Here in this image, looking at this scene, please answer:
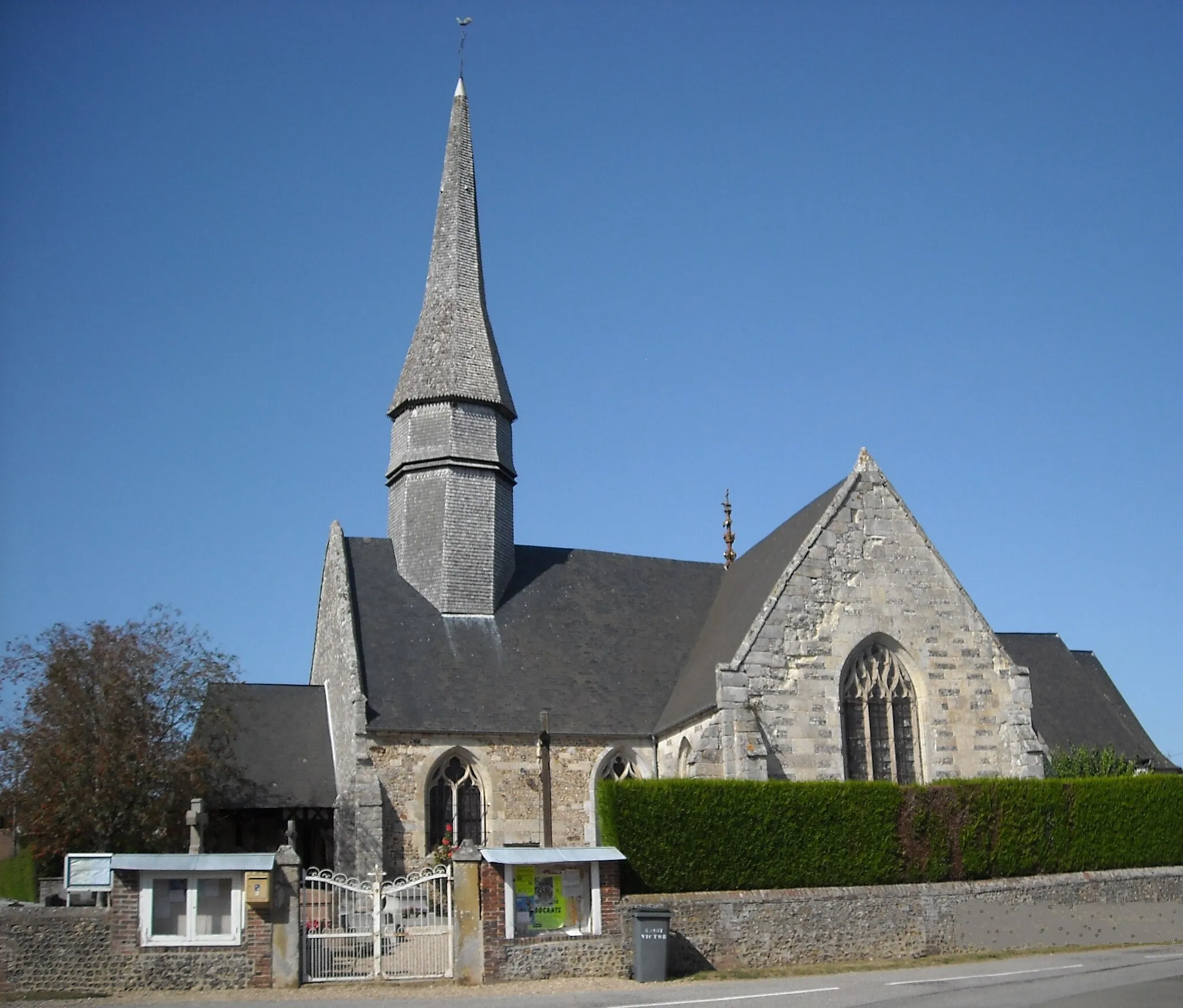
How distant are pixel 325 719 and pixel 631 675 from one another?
6135mm

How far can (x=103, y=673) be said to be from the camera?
2030cm

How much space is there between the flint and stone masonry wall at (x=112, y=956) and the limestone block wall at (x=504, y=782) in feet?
21.9

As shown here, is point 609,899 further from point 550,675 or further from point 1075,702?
point 1075,702

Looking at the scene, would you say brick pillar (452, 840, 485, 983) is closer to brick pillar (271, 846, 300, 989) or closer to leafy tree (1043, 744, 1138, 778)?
brick pillar (271, 846, 300, 989)

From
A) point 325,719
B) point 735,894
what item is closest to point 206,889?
point 735,894

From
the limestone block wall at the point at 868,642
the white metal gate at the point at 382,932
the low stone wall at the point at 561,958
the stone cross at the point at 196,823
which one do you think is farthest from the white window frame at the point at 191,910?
the limestone block wall at the point at 868,642

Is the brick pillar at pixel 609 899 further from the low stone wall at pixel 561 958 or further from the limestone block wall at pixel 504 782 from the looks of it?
the limestone block wall at pixel 504 782

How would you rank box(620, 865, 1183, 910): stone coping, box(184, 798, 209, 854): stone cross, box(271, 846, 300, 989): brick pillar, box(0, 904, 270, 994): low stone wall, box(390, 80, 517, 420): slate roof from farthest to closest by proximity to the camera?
box(390, 80, 517, 420): slate roof → box(184, 798, 209, 854): stone cross → box(620, 865, 1183, 910): stone coping → box(271, 846, 300, 989): brick pillar → box(0, 904, 270, 994): low stone wall

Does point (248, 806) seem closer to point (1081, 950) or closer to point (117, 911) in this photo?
point (117, 911)

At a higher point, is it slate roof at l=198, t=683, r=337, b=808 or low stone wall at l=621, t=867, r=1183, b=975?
slate roof at l=198, t=683, r=337, b=808

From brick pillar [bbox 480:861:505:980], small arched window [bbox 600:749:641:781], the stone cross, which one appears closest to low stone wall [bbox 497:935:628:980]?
brick pillar [bbox 480:861:505:980]

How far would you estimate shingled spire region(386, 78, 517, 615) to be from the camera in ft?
82.2

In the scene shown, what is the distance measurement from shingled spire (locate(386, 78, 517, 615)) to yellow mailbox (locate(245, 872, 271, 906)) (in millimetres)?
10616

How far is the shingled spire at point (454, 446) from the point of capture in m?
25.1
